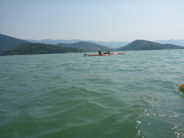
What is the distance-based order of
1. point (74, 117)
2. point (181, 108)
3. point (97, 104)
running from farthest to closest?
point (97, 104) < point (181, 108) < point (74, 117)

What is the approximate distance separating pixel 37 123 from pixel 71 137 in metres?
1.70

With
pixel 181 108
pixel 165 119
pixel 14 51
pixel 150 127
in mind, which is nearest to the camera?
pixel 150 127

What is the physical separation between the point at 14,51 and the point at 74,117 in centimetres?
15769

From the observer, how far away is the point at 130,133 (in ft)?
15.5

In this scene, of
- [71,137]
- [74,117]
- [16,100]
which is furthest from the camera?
[16,100]

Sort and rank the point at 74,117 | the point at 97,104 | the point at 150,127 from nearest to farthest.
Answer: the point at 150,127 → the point at 74,117 → the point at 97,104

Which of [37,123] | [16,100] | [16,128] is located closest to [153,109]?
[37,123]

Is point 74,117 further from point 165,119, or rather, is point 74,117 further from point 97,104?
point 165,119

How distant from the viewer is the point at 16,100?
8336mm

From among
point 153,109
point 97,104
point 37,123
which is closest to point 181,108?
point 153,109

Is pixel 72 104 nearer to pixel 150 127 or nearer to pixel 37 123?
pixel 37 123

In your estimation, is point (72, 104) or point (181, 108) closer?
point (181, 108)

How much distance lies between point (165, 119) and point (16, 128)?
216 inches

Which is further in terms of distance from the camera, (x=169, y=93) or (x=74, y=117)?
(x=169, y=93)
